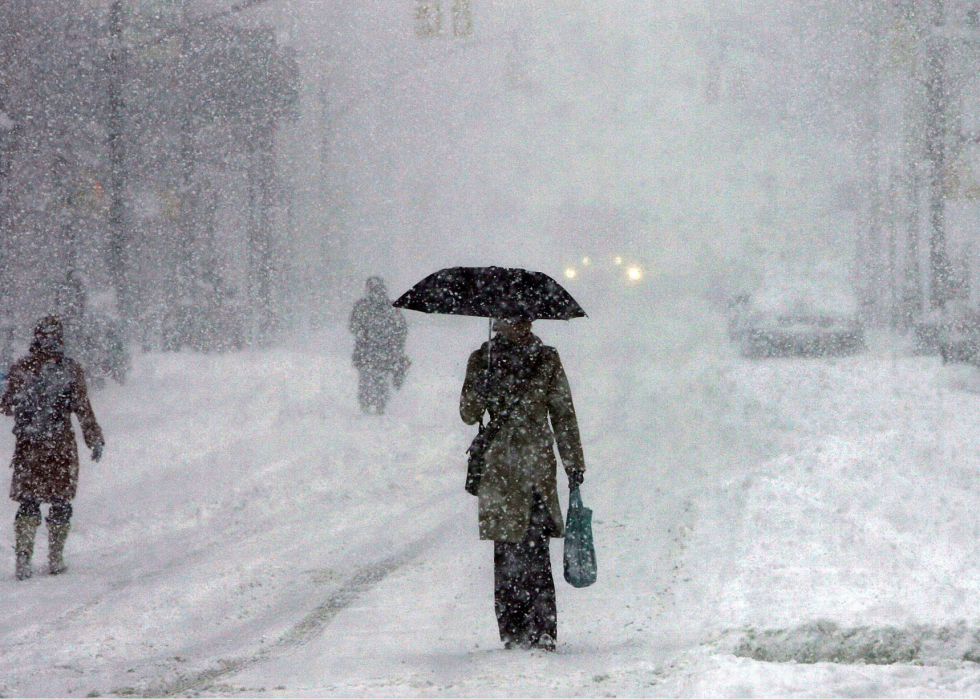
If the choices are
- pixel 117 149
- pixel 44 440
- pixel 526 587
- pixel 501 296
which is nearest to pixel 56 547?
pixel 44 440

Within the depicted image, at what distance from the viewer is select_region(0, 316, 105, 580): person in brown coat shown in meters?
7.59

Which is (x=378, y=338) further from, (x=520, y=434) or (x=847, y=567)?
(x=520, y=434)

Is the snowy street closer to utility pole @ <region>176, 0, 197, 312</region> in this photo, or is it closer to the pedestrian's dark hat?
the pedestrian's dark hat

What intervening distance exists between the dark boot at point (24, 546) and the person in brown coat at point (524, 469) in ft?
13.4

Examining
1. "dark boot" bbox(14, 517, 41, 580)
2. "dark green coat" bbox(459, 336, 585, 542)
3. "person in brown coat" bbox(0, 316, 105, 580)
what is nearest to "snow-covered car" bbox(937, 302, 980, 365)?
"dark green coat" bbox(459, 336, 585, 542)

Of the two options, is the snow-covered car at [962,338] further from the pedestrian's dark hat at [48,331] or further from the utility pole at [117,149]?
the pedestrian's dark hat at [48,331]

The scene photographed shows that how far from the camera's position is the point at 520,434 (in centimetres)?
529

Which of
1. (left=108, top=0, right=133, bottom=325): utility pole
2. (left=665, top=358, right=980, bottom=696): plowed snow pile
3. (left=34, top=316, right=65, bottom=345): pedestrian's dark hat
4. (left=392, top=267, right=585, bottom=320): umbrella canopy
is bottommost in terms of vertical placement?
(left=665, top=358, right=980, bottom=696): plowed snow pile

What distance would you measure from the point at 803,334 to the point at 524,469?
75.7 ft

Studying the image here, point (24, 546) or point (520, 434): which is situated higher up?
point (520, 434)

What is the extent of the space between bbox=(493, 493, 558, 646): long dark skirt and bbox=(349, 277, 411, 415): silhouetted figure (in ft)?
35.1

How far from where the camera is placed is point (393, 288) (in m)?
83.8

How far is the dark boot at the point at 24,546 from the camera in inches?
294

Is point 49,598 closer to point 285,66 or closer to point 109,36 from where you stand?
point 109,36
